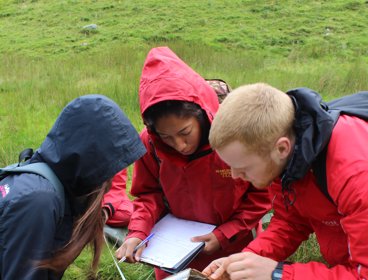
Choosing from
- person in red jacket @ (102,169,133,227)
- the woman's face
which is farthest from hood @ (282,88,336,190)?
person in red jacket @ (102,169,133,227)

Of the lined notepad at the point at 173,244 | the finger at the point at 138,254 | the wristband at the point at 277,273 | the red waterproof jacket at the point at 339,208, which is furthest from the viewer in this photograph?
the finger at the point at 138,254

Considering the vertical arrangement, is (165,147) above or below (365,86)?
above

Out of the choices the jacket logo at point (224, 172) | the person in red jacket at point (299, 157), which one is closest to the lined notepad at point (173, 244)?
the jacket logo at point (224, 172)

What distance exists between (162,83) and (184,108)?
19cm

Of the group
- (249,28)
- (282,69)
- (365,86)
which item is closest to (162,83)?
(365,86)

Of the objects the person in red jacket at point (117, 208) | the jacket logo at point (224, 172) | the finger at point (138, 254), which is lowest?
the person in red jacket at point (117, 208)

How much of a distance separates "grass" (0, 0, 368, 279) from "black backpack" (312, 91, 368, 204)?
1394mm

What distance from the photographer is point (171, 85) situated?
105 inches

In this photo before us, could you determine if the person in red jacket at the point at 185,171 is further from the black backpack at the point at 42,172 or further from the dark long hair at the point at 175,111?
the black backpack at the point at 42,172

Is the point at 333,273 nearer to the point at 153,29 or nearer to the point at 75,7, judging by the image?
the point at 153,29

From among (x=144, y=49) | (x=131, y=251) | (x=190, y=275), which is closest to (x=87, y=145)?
(x=190, y=275)

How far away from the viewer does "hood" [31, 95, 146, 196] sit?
220cm

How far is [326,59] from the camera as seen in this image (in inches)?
472

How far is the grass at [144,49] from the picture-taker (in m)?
6.89
